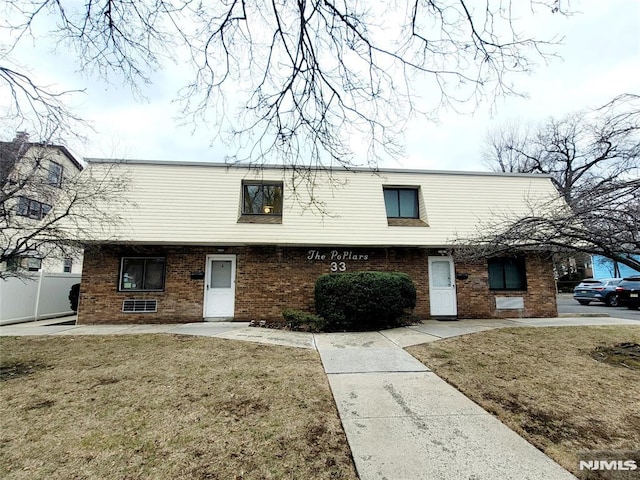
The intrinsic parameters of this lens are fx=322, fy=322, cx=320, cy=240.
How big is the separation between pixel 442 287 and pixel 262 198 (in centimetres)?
679

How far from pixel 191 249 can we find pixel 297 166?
22.9 feet

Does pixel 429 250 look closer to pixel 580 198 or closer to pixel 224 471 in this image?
pixel 580 198

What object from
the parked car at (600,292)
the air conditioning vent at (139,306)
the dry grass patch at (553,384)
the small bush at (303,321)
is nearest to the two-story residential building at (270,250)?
the air conditioning vent at (139,306)

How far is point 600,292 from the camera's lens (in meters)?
16.4

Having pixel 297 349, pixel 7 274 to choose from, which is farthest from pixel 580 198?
pixel 7 274

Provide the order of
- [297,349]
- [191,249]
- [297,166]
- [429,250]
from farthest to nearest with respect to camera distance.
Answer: [429,250] < [191,249] < [297,349] < [297,166]

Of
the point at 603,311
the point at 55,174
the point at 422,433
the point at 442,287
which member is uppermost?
the point at 55,174

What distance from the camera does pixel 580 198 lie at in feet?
18.0

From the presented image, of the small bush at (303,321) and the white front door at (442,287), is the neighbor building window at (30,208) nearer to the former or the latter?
the small bush at (303,321)

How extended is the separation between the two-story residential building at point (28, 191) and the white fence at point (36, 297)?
495cm

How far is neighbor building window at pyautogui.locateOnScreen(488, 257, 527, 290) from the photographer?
1101 centimetres

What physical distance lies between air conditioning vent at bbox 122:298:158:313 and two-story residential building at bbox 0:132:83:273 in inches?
152

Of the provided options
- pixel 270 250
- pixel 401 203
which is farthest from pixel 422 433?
pixel 401 203

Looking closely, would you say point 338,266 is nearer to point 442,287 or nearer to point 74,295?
point 442,287
